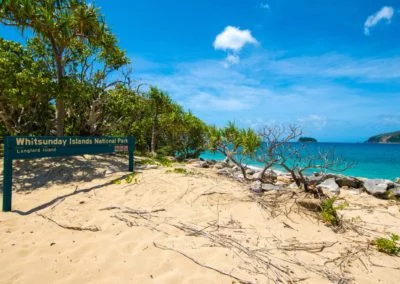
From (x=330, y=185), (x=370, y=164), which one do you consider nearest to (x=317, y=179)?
(x=330, y=185)

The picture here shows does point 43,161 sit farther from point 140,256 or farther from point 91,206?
point 140,256

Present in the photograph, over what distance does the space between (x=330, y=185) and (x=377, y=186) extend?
166cm

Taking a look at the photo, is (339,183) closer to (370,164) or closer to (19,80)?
(19,80)

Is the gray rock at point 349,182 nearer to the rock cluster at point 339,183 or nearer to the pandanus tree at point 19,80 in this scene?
the rock cluster at point 339,183

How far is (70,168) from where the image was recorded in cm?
892

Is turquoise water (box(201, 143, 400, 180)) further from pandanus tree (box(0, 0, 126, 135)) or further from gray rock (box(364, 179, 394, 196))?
pandanus tree (box(0, 0, 126, 135))

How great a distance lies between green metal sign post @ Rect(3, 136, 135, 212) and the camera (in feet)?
19.0

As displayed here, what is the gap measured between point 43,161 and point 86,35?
4.81 metres

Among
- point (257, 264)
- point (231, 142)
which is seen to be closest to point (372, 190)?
point (231, 142)

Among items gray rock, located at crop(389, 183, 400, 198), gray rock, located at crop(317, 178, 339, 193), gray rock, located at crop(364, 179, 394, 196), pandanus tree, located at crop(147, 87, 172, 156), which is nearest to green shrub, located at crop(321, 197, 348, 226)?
gray rock, located at crop(317, 178, 339, 193)

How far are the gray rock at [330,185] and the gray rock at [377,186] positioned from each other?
1.12m

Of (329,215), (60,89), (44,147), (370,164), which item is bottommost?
(370,164)

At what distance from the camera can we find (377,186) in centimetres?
1079

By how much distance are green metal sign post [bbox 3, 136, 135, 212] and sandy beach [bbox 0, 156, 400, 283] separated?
718 millimetres
